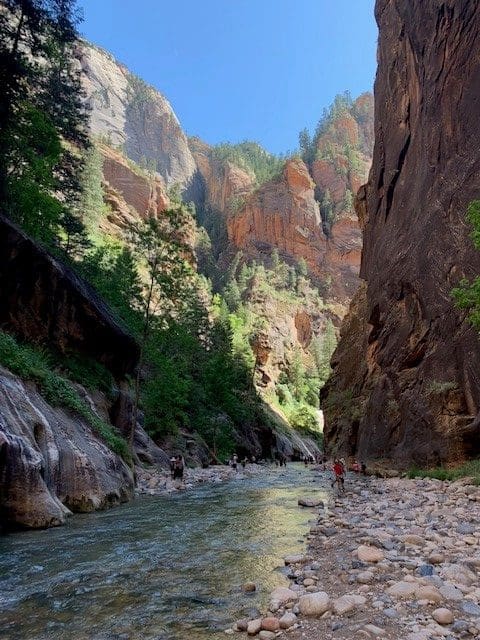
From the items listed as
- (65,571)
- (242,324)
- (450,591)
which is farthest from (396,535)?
(242,324)

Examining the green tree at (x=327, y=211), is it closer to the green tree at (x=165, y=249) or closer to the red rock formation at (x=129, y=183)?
the red rock formation at (x=129, y=183)

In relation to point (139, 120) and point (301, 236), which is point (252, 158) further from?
point (301, 236)

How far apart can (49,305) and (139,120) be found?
15496 centimetres

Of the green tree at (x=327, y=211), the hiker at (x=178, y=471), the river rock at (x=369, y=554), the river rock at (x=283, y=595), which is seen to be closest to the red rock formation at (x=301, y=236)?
the green tree at (x=327, y=211)

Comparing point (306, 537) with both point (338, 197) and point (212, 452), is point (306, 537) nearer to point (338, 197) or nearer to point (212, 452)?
point (212, 452)

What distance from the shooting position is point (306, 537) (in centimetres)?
887

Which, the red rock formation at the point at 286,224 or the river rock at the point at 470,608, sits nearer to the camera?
the river rock at the point at 470,608

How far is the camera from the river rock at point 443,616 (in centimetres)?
423

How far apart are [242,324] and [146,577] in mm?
77103

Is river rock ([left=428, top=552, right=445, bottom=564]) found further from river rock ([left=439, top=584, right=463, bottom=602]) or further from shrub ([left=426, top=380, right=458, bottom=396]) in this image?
shrub ([left=426, top=380, right=458, bottom=396])

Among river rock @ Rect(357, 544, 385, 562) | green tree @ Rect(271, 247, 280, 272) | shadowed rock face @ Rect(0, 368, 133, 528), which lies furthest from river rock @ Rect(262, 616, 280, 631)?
green tree @ Rect(271, 247, 280, 272)

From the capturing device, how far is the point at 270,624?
14.6 feet

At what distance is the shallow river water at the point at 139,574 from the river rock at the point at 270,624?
1.45ft

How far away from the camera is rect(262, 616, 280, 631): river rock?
14.5ft
